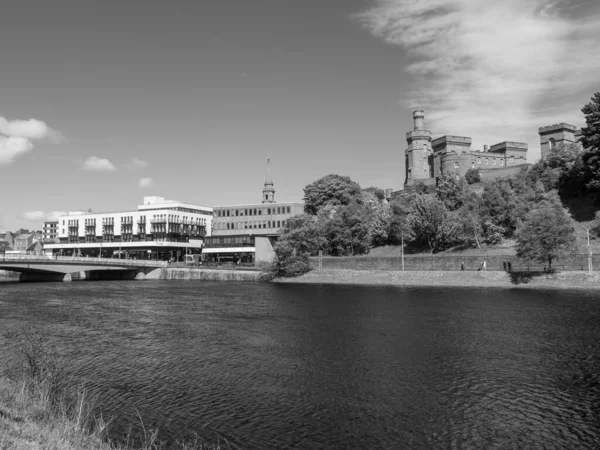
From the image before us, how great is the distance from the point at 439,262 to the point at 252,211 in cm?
6986

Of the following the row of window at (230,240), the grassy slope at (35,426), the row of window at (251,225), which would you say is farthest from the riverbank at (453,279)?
the grassy slope at (35,426)

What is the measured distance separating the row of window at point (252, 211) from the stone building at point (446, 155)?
40137 millimetres

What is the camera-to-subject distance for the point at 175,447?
1661cm

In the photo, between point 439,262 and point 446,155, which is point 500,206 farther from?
point 446,155

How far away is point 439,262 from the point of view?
8725cm

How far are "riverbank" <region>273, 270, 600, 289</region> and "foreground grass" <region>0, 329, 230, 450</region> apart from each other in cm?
6492

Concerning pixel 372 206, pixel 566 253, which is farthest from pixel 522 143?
pixel 566 253

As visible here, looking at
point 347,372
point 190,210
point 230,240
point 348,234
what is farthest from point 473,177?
point 347,372

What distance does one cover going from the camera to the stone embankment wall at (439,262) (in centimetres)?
7269

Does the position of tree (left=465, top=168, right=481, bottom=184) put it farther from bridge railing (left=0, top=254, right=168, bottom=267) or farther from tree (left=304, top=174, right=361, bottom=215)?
bridge railing (left=0, top=254, right=168, bottom=267)

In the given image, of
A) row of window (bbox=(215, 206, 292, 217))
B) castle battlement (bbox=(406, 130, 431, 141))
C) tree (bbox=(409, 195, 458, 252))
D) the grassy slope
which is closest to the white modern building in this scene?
row of window (bbox=(215, 206, 292, 217))

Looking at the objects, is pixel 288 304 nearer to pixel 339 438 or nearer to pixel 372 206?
pixel 339 438

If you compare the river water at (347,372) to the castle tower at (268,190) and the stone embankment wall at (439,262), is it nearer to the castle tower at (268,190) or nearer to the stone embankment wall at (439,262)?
the stone embankment wall at (439,262)

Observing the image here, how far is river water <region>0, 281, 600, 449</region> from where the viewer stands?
18.3 m
